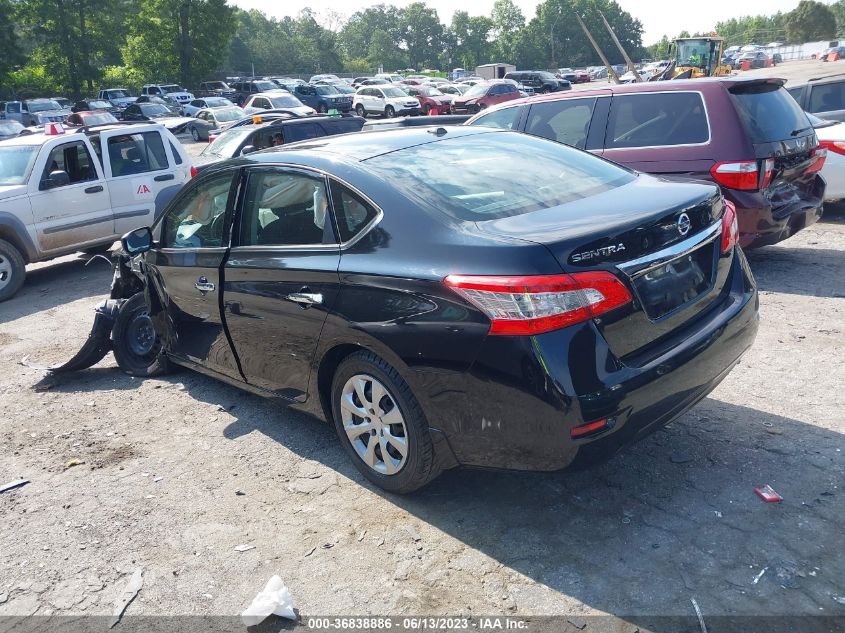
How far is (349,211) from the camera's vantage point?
12.0 ft

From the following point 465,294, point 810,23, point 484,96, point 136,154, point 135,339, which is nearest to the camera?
point 465,294

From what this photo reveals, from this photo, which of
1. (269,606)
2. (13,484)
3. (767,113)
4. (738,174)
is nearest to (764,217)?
(738,174)

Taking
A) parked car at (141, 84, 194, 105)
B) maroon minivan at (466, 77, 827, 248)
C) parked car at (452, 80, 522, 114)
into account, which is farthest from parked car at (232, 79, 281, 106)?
maroon minivan at (466, 77, 827, 248)

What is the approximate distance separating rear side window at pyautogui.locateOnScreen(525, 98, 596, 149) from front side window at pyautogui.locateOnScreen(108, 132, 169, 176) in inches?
215

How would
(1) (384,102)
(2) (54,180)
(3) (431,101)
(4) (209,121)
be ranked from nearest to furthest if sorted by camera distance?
(2) (54,180), (4) (209,121), (1) (384,102), (3) (431,101)

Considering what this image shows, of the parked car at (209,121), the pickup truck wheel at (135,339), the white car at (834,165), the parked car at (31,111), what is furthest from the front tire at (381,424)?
the parked car at (31,111)

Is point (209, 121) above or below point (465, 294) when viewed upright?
above

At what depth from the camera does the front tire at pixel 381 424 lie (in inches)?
131

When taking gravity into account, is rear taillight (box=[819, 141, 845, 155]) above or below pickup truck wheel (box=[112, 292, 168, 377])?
above

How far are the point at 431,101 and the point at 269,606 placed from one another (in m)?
39.6

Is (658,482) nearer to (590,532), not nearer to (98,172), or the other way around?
(590,532)

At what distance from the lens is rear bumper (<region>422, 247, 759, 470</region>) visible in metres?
2.86

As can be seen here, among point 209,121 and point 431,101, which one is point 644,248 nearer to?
point 209,121

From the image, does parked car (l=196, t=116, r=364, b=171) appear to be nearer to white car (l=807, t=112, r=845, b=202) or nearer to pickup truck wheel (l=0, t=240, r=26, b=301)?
pickup truck wheel (l=0, t=240, r=26, b=301)
